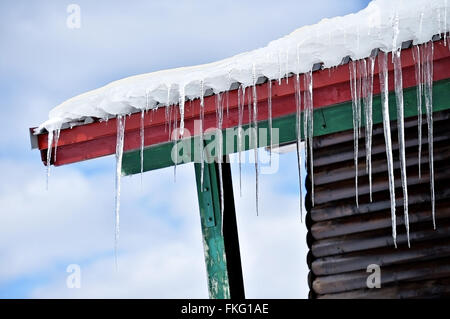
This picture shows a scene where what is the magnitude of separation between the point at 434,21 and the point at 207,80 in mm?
1461

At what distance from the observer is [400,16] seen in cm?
408

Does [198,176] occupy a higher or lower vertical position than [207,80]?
lower

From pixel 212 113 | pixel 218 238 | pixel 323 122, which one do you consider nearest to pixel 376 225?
pixel 323 122

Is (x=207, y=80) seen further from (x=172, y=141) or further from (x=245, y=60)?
(x=172, y=141)

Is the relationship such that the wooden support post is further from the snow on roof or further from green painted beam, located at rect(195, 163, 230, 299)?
the snow on roof

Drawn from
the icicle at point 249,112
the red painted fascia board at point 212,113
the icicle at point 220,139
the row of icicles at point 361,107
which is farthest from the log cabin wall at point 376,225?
the red painted fascia board at point 212,113

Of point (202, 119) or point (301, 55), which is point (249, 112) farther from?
point (301, 55)

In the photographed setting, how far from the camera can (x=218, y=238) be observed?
5.06m

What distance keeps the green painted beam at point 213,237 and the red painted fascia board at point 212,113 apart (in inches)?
18.3

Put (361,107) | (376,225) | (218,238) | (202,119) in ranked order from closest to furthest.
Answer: (361,107) → (202,119) → (218,238) → (376,225)

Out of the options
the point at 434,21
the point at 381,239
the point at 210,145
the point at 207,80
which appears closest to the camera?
the point at 434,21

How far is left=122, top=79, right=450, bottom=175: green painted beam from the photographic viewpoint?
447 centimetres

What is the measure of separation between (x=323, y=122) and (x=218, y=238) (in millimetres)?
1103
